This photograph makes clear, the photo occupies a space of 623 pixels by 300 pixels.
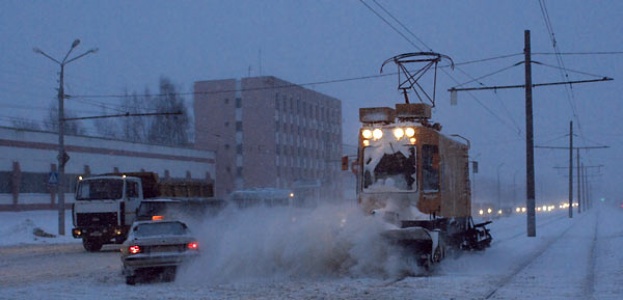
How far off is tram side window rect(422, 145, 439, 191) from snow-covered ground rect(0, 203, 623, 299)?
6.10ft

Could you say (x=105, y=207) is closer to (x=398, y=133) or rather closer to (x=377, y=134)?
(x=377, y=134)

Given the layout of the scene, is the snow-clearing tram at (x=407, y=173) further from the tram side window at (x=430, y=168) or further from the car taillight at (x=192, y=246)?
the car taillight at (x=192, y=246)

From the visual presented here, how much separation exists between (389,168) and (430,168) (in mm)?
983

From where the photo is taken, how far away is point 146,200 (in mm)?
27109

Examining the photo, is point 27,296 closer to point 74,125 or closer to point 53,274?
point 53,274

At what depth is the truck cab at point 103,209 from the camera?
27422 millimetres

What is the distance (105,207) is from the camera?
2758cm

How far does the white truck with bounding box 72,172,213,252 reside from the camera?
27.4 meters

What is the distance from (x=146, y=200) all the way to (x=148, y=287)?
12.1 m

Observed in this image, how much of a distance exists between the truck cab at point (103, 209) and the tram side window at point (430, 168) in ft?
45.8

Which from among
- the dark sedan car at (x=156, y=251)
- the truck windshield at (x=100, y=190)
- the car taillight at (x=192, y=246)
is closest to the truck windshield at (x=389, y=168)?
the car taillight at (x=192, y=246)

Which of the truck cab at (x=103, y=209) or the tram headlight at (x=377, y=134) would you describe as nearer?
the tram headlight at (x=377, y=134)

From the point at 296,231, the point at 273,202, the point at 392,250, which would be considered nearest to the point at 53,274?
the point at 296,231

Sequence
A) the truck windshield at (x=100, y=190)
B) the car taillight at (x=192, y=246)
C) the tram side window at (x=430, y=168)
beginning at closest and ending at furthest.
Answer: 1. the car taillight at (x=192, y=246)
2. the tram side window at (x=430, y=168)
3. the truck windshield at (x=100, y=190)
